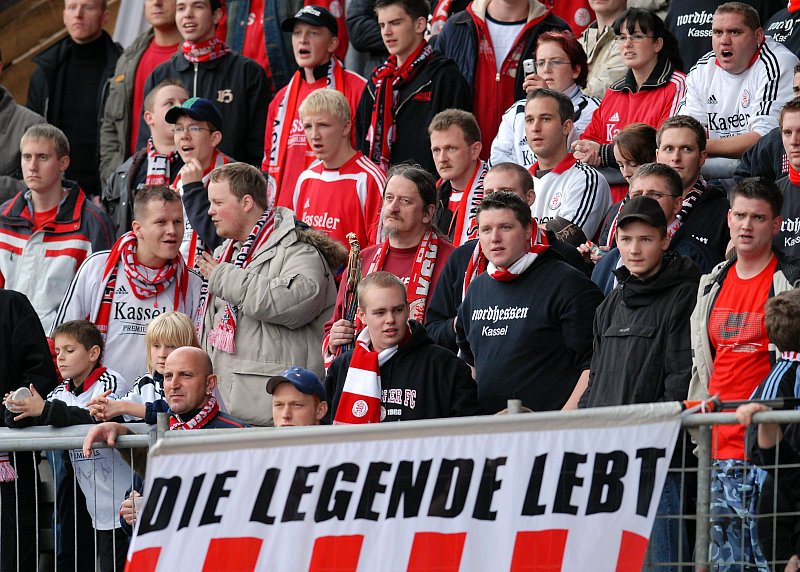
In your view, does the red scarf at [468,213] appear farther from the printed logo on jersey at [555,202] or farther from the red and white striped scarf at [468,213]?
the printed logo on jersey at [555,202]

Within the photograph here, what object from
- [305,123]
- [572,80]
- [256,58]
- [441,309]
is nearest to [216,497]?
[441,309]

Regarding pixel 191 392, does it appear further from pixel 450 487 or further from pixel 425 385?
pixel 450 487

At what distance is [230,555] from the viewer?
16.8 feet

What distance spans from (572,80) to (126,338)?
3.49m

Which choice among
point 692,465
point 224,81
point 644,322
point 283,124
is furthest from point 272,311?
point 224,81

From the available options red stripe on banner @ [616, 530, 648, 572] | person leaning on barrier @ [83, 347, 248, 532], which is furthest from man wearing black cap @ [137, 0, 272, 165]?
red stripe on banner @ [616, 530, 648, 572]

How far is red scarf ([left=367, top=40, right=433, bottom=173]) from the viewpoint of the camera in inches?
415

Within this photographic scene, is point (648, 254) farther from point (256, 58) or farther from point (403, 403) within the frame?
point (256, 58)

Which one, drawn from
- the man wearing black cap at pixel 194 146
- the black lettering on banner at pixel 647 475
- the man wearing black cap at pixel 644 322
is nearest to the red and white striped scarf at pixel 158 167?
the man wearing black cap at pixel 194 146

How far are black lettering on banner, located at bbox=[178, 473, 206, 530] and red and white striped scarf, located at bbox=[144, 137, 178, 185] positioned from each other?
18.8ft

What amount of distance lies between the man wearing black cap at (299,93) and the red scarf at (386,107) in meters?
0.46

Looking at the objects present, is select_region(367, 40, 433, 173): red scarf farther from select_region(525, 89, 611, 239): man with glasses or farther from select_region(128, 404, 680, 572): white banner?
select_region(128, 404, 680, 572): white banner

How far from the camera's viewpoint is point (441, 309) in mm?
8078

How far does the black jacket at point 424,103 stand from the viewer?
1052cm
